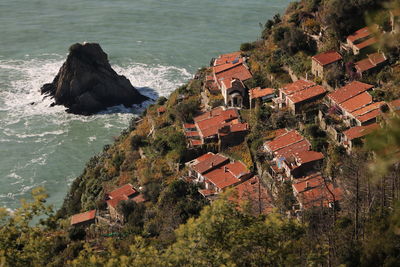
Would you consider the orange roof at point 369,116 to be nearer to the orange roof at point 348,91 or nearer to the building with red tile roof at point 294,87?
the orange roof at point 348,91

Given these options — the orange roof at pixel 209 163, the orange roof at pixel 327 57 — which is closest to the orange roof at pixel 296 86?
the orange roof at pixel 327 57

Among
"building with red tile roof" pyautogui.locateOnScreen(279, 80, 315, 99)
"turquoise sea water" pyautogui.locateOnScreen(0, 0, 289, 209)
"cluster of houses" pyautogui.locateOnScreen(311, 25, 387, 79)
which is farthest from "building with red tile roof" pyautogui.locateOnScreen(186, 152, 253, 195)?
"turquoise sea water" pyautogui.locateOnScreen(0, 0, 289, 209)

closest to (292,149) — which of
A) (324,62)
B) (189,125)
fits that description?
(324,62)

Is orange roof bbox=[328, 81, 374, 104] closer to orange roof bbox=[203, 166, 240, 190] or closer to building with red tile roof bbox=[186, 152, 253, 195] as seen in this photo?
building with red tile roof bbox=[186, 152, 253, 195]

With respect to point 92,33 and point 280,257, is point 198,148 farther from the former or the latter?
Answer: point 92,33

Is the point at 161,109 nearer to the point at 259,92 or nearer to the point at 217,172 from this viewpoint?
the point at 259,92

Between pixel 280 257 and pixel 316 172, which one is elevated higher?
pixel 280 257

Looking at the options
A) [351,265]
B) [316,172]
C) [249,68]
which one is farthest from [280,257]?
[249,68]
